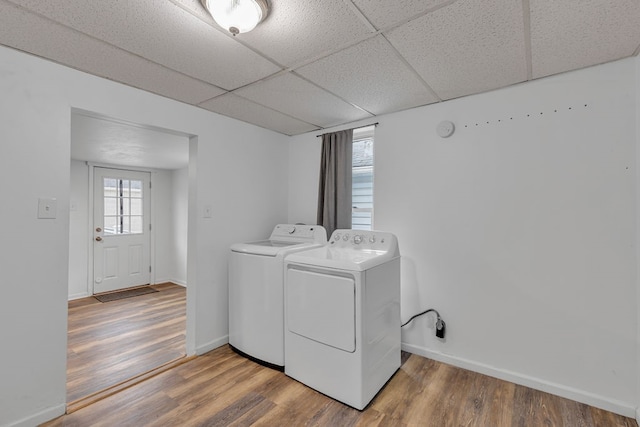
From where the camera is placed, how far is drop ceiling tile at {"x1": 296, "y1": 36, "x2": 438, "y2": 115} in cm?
166

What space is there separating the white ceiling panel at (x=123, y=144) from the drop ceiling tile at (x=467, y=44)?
200 cm

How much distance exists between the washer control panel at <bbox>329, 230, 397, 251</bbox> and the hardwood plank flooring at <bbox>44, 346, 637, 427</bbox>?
97cm

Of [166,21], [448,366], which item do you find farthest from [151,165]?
[448,366]

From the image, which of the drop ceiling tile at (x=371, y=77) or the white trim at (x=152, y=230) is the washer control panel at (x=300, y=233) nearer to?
the drop ceiling tile at (x=371, y=77)

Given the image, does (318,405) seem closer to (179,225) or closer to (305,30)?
(305,30)

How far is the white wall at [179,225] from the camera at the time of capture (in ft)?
16.3

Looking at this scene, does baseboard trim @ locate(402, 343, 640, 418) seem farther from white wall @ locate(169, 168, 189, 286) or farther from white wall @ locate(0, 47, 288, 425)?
white wall @ locate(169, 168, 189, 286)

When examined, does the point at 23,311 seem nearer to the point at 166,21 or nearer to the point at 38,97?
the point at 38,97

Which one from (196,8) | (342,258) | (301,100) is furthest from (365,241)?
(196,8)

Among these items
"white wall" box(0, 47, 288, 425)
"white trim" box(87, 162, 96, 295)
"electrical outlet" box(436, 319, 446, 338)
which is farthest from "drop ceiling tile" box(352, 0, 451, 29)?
"white trim" box(87, 162, 96, 295)

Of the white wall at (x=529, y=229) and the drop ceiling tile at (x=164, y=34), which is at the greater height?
the drop ceiling tile at (x=164, y=34)

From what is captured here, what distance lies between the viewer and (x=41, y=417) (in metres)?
1.66

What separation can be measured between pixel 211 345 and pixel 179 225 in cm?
302

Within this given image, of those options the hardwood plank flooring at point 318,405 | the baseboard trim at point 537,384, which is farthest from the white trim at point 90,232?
the baseboard trim at point 537,384
